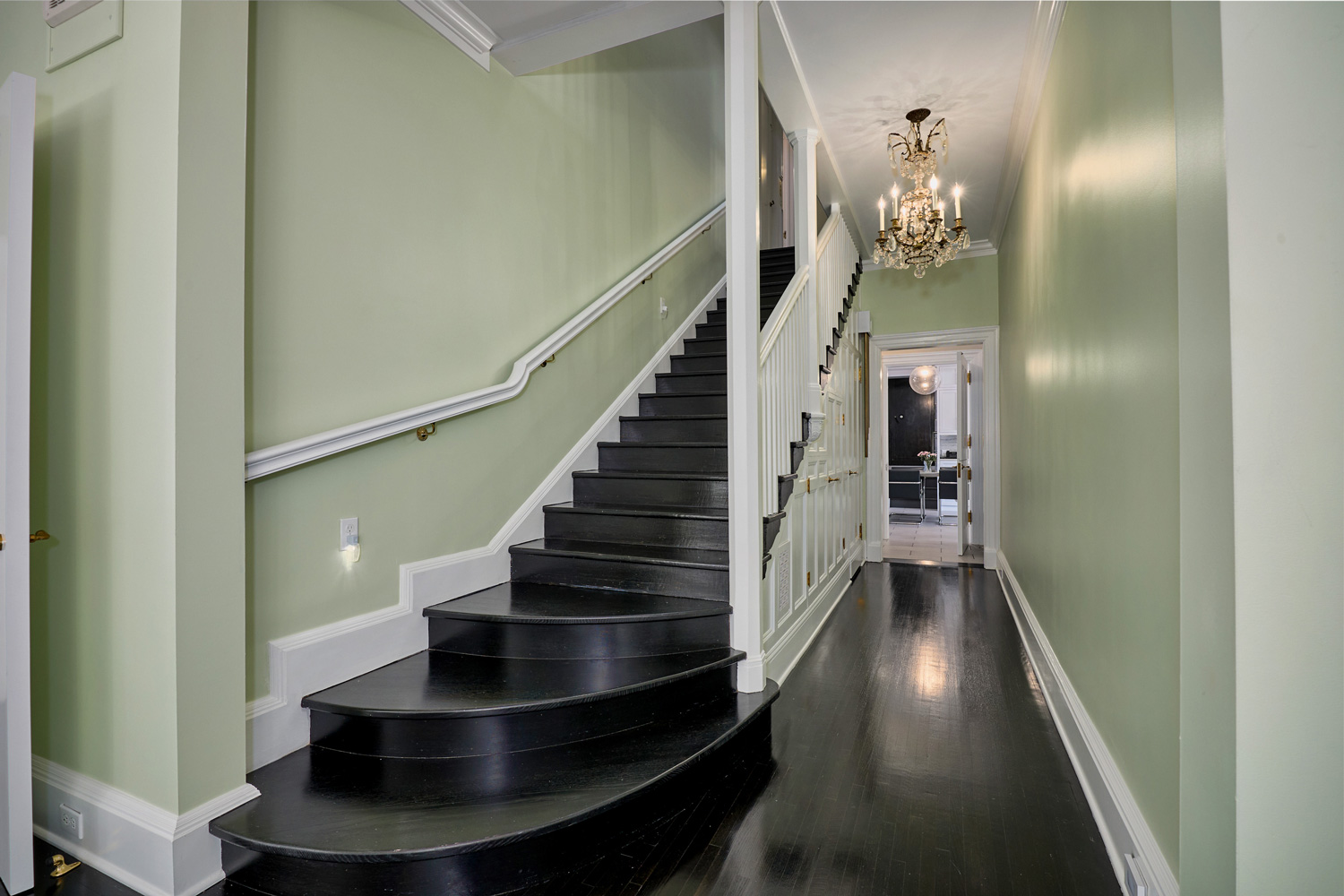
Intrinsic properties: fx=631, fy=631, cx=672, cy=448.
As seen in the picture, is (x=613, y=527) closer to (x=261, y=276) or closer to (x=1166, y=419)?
(x=261, y=276)

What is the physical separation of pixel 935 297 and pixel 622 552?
15.8 ft

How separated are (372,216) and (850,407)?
3982 millimetres

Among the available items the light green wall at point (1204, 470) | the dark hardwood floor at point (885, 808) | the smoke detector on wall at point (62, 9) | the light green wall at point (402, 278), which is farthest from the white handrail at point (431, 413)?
the light green wall at point (1204, 470)

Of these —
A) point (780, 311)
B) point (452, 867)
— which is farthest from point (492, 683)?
point (780, 311)

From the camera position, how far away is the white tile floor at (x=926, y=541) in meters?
6.52

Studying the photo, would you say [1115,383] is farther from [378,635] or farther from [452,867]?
[378,635]

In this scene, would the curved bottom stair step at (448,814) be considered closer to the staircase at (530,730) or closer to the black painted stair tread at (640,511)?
the staircase at (530,730)

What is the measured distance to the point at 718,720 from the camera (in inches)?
87.6

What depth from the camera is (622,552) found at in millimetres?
2789

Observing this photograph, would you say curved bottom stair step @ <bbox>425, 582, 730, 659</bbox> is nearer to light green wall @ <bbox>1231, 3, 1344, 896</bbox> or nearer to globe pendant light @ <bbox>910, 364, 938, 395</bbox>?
light green wall @ <bbox>1231, 3, 1344, 896</bbox>

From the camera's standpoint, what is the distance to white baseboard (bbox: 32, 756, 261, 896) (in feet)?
5.19

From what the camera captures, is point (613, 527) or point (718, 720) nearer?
point (718, 720)

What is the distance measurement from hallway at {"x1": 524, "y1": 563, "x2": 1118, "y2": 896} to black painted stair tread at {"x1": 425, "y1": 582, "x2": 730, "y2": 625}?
2.04 ft

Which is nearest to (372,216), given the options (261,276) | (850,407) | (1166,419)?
(261,276)
